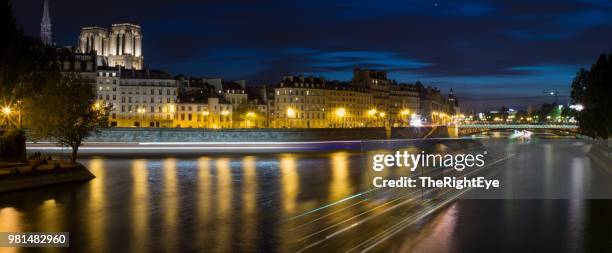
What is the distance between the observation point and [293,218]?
938 inches

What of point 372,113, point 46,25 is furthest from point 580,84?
point 46,25

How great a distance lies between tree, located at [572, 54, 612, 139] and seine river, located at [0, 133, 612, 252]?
21.5 meters

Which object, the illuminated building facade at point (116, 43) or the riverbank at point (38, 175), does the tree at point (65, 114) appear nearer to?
the riverbank at point (38, 175)

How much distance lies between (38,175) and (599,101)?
1856 inches

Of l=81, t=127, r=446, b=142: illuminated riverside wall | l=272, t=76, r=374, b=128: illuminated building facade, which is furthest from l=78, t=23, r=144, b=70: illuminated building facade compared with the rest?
l=81, t=127, r=446, b=142: illuminated riverside wall

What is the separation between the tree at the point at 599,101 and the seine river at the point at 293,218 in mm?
21471

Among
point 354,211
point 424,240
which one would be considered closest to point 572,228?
point 424,240

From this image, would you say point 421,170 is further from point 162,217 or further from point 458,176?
point 162,217

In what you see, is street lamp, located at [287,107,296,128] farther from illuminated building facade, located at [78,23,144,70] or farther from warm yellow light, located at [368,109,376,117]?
illuminated building facade, located at [78,23,144,70]

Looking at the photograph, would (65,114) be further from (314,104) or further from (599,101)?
(314,104)

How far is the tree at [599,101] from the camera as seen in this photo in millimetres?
57938

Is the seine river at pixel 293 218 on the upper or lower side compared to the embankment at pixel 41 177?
lower

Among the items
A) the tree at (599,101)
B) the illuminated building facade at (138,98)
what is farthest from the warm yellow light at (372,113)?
the tree at (599,101)

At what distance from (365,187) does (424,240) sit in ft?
51.4
